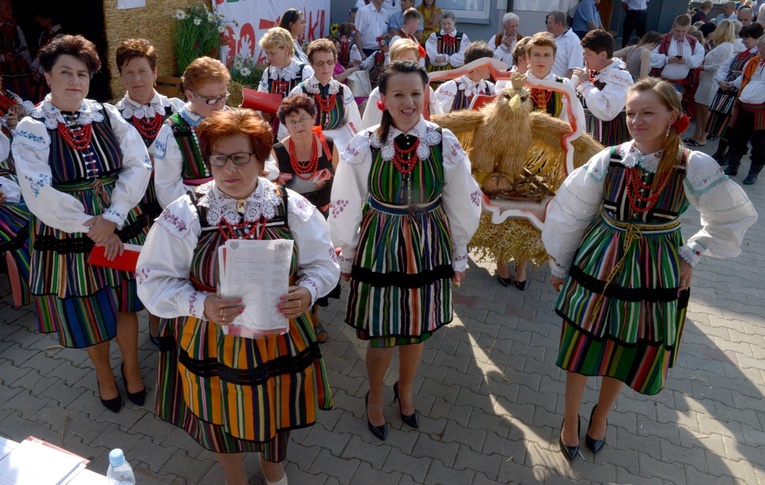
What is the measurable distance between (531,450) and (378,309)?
3.95 feet

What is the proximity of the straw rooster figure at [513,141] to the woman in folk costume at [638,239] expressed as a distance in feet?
4.15

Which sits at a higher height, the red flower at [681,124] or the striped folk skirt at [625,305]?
the red flower at [681,124]

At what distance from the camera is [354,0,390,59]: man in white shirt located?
10602 mm

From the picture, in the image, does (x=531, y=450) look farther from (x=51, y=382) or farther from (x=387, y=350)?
(x=51, y=382)

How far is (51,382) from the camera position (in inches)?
151

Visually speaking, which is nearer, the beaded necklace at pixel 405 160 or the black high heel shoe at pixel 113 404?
A: the beaded necklace at pixel 405 160

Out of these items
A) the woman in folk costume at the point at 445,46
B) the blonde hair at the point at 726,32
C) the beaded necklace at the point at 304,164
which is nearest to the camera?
the beaded necklace at the point at 304,164

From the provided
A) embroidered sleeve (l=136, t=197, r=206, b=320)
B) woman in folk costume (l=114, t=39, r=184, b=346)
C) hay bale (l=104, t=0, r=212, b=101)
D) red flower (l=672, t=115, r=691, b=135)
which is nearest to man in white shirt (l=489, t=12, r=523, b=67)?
hay bale (l=104, t=0, r=212, b=101)

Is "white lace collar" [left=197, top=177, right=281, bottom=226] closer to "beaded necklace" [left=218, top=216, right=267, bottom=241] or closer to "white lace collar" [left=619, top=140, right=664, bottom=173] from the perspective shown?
"beaded necklace" [left=218, top=216, right=267, bottom=241]

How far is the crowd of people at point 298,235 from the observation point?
2371 millimetres

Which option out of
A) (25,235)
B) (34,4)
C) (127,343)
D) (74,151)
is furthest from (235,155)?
(34,4)

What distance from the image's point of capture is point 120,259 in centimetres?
328

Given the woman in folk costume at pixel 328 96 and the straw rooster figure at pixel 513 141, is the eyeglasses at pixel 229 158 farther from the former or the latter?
the woman in folk costume at pixel 328 96

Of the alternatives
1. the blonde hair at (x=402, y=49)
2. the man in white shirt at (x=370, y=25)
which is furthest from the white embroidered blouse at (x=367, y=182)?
the man in white shirt at (x=370, y=25)
